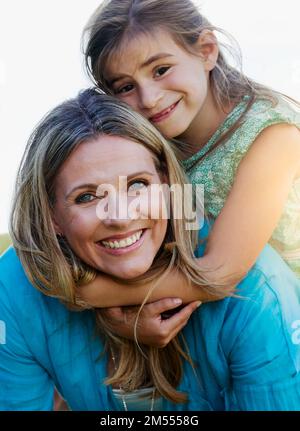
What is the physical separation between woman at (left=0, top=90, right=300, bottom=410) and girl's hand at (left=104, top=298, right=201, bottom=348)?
1.4 inches

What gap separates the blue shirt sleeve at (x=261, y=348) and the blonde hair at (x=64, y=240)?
0.06 meters

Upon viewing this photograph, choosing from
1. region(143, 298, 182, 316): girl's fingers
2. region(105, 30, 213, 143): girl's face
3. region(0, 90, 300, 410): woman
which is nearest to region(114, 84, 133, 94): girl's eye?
region(105, 30, 213, 143): girl's face

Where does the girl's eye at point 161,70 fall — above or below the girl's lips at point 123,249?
above

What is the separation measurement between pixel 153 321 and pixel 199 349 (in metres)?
0.12

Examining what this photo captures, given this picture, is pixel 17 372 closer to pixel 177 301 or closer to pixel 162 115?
pixel 177 301

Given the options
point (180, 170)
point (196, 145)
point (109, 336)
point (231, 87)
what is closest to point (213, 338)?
point (109, 336)

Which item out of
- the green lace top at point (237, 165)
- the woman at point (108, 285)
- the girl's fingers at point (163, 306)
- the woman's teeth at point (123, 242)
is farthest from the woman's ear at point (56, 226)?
the green lace top at point (237, 165)

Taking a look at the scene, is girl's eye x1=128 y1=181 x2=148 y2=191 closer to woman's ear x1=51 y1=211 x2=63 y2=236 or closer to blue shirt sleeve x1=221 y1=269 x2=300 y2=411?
woman's ear x1=51 y1=211 x2=63 y2=236

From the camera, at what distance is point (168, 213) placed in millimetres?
1144

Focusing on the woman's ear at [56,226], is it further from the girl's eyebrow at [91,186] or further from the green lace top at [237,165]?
the green lace top at [237,165]

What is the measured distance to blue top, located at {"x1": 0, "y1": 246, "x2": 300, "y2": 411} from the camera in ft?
3.56

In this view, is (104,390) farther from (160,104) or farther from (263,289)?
(160,104)

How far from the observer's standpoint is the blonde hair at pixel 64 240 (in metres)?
1.08

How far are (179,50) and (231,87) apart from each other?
0.57 feet
